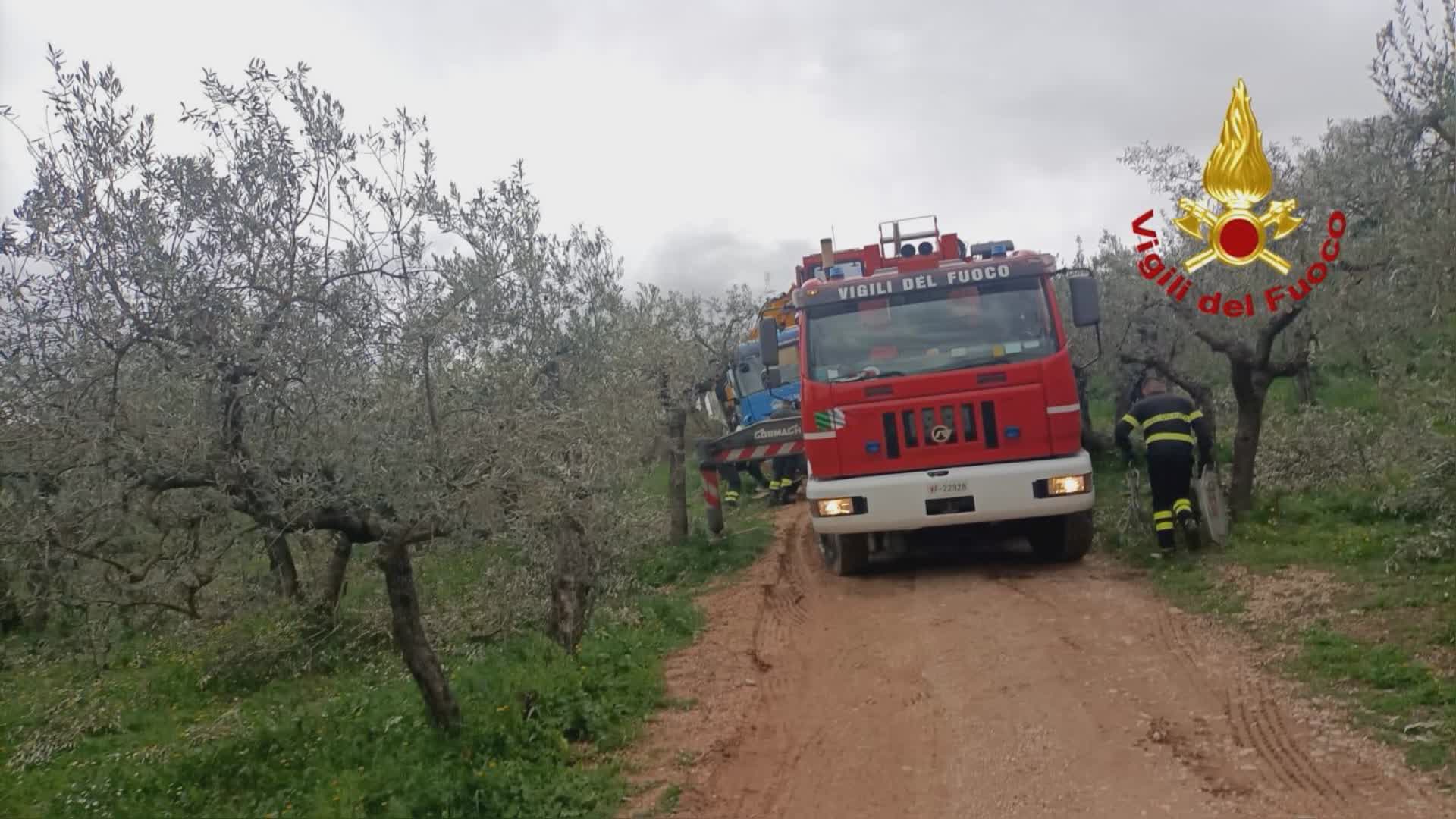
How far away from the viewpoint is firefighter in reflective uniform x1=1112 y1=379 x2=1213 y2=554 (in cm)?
1053

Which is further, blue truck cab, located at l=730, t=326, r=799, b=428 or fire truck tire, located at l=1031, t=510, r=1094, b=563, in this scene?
blue truck cab, located at l=730, t=326, r=799, b=428

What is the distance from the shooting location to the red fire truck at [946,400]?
33.5ft

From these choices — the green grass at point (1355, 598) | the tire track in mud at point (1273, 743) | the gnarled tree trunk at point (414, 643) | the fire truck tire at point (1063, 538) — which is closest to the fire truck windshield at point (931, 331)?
the fire truck tire at point (1063, 538)

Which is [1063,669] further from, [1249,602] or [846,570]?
[846,570]

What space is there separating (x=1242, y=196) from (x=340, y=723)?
870 cm

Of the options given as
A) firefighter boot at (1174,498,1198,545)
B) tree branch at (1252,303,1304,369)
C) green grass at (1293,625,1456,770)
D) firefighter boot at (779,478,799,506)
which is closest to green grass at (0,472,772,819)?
green grass at (1293,625,1456,770)

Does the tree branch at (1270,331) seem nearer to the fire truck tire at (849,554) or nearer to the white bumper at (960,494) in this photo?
the white bumper at (960,494)

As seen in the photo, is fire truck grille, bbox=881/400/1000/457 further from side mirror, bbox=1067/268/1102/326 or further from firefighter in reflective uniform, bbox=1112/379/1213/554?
firefighter in reflective uniform, bbox=1112/379/1213/554

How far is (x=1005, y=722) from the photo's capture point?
21.7 ft

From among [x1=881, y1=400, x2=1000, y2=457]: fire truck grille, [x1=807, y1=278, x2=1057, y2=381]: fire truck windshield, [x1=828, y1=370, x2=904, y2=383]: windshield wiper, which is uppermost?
[x1=807, y1=278, x2=1057, y2=381]: fire truck windshield

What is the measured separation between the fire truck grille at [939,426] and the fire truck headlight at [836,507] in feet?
1.86

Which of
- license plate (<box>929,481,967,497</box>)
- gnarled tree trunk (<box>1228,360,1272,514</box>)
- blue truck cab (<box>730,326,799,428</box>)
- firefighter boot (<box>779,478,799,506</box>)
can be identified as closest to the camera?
license plate (<box>929,481,967,497</box>)

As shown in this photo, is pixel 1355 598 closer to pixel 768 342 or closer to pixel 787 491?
pixel 768 342

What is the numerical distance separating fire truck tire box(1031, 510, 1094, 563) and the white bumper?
41 cm
